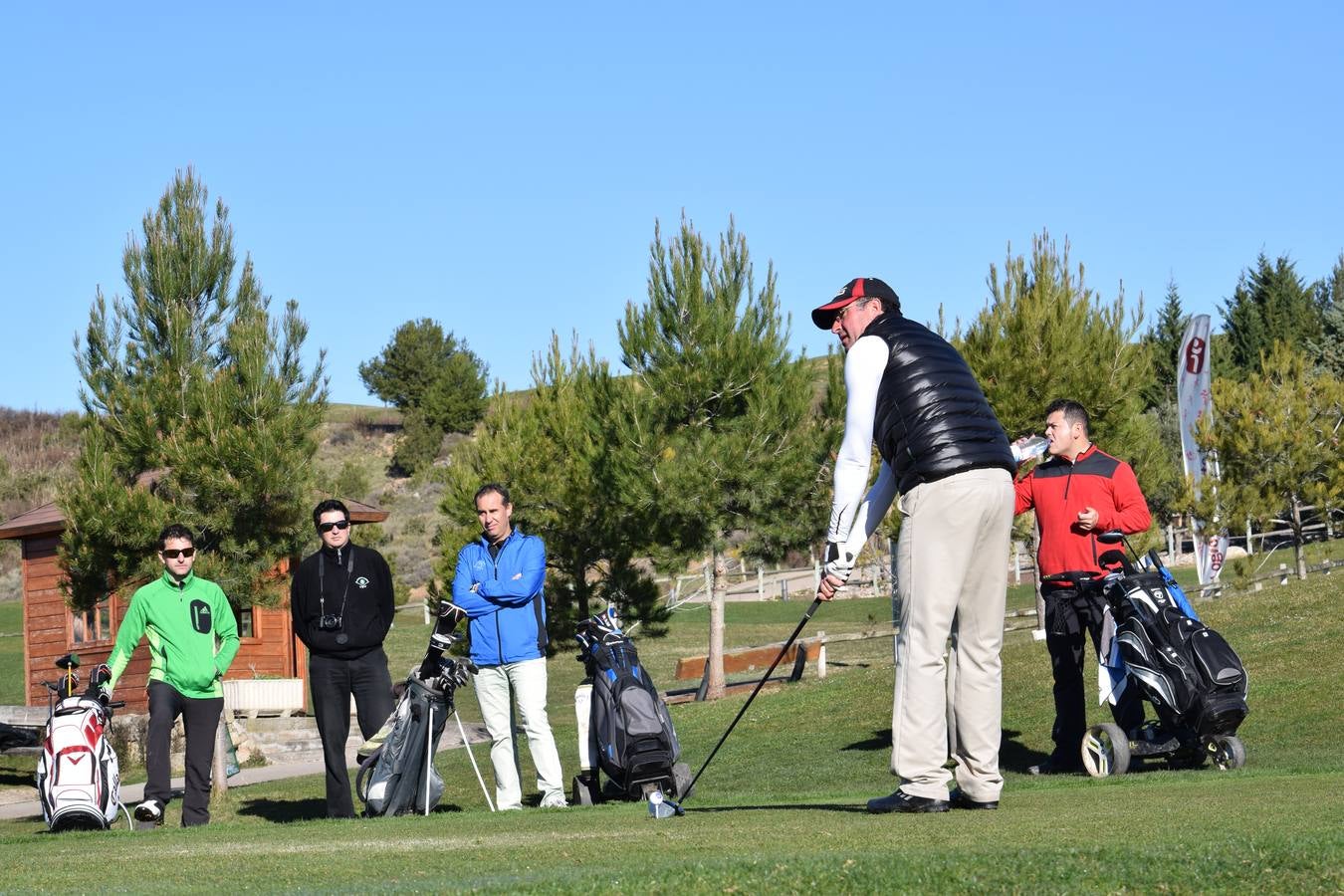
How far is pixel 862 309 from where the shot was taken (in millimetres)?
6371

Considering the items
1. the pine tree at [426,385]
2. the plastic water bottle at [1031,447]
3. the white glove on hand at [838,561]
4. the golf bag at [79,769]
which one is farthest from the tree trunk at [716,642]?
the pine tree at [426,385]

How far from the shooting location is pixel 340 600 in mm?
9797

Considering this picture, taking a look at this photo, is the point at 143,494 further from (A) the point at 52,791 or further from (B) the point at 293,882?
(B) the point at 293,882

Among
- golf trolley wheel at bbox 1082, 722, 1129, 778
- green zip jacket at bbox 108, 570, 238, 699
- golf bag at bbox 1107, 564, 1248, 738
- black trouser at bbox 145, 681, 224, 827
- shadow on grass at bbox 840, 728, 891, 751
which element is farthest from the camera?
shadow on grass at bbox 840, 728, 891, 751

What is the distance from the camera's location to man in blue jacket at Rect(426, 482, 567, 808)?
30.8 feet

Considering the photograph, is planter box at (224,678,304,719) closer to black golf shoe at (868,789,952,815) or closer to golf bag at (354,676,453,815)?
golf bag at (354,676,453,815)

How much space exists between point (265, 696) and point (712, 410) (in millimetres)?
8624

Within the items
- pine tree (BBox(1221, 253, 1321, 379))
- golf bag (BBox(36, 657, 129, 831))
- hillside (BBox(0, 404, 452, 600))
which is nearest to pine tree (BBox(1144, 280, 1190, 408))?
pine tree (BBox(1221, 253, 1321, 379))

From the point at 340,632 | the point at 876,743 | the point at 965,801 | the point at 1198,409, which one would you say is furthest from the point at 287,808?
the point at 1198,409

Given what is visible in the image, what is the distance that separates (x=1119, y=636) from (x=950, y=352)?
352 centimetres

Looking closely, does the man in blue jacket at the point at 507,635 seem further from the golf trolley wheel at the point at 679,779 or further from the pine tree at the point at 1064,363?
the pine tree at the point at 1064,363

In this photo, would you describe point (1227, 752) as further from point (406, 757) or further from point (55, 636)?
point (55, 636)

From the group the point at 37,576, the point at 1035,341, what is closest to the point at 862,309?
the point at 1035,341

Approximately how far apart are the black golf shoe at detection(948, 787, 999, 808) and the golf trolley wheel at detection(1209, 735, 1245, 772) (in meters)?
3.06
